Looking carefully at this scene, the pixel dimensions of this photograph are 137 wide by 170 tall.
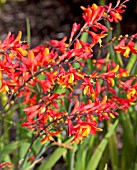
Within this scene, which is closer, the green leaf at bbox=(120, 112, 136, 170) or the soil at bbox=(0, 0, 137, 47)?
the green leaf at bbox=(120, 112, 136, 170)

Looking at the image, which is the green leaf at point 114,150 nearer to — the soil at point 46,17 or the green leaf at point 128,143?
the green leaf at point 128,143

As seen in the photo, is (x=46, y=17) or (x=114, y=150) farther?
(x=46, y=17)

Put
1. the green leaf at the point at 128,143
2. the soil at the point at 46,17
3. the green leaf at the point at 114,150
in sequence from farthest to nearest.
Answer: the soil at the point at 46,17
the green leaf at the point at 114,150
the green leaf at the point at 128,143

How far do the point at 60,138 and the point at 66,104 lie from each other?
0.19m

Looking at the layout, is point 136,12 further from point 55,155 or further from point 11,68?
point 11,68

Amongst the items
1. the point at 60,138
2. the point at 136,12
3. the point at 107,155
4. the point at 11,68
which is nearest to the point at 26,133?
the point at 60,138

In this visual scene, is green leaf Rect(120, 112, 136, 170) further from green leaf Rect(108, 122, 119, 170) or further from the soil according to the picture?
the soil

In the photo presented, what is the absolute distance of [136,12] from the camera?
5.62 m

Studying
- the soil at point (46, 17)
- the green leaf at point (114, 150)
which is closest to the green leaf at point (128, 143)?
the green leaf at point (114, 150)

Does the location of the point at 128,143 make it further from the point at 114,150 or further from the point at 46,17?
the point at 46,17

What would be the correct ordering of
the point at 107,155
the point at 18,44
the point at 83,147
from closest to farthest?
1. the point at 18,44
2. the point at 83,147
3. the point at 107,155

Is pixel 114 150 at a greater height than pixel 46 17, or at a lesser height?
lesser

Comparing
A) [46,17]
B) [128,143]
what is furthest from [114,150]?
[46,17]

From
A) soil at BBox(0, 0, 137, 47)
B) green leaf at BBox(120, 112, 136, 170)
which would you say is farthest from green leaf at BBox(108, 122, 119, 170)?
soil at BBox(0, 0, 137, 47)
